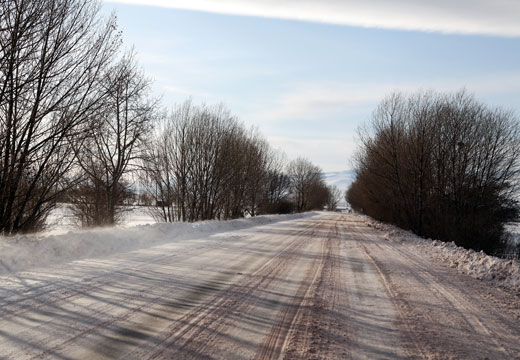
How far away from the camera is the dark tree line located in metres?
26.4

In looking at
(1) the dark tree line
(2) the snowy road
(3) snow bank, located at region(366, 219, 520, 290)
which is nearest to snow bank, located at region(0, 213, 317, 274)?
(2) the snowy road

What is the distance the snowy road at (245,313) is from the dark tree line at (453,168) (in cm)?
1931

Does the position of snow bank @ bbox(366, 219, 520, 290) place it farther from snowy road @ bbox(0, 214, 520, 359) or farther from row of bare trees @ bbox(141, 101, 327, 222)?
row of bare trees @ bbox(141, 101, 327, 222)

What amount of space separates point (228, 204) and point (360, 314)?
33264mm

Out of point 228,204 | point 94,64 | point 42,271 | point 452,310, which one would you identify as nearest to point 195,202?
point 228,204

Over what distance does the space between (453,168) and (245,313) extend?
87.9 feet

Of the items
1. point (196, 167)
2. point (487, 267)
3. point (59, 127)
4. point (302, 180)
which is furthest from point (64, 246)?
point (302, 180)

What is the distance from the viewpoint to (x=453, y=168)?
2786 centimetres

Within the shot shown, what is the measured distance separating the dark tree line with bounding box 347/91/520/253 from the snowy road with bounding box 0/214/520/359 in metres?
→ 19.3

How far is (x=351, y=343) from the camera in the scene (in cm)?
450

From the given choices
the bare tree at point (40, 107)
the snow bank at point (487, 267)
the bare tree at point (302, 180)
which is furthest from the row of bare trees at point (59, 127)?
the bare tree at point (302, 180)

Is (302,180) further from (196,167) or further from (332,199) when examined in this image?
(332,199)

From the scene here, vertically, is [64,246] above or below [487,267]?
above

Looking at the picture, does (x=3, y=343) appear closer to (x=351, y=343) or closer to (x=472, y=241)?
(x=351, y=343)
